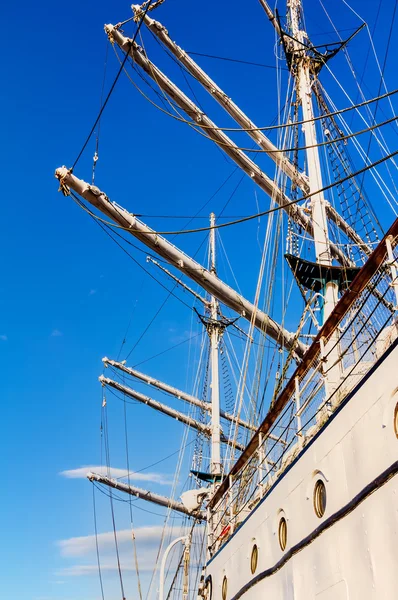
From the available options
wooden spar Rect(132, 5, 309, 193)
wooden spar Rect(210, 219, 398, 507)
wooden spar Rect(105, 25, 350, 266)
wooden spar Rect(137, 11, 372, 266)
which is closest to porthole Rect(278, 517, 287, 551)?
wooden spar Rect(210, 219, 398, 507)

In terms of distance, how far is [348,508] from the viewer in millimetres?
4477

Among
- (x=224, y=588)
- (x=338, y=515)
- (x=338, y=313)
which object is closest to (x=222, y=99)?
(x=338, y=313)

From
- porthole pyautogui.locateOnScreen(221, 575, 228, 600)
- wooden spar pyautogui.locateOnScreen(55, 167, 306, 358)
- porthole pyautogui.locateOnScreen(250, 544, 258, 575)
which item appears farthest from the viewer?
wooden spar pyautogui.locateOnScreen(55, 167, 306, 358)

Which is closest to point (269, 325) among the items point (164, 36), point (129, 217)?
point (129, 217)

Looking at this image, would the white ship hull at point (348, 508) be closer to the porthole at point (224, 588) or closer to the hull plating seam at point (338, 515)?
the hull plating seam at point (338, 515)

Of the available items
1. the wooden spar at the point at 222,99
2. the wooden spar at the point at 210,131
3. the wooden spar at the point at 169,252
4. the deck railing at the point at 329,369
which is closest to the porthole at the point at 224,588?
the deck railing at the point at 329,369

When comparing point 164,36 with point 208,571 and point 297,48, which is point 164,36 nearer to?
point 297,48

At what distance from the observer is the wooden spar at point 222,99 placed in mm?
15039

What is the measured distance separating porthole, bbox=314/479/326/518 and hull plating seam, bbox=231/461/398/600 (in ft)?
0.52

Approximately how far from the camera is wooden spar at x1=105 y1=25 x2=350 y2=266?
13.7 m

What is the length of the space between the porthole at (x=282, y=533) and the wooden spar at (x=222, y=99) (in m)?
10.7

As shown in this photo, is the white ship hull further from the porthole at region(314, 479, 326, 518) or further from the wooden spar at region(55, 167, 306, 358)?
the wooden spar at region(55, 167, 306, 358)

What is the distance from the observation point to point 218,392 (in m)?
24.0

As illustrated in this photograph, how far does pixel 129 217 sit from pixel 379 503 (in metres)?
9.23
